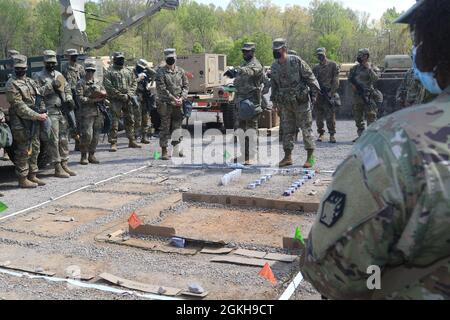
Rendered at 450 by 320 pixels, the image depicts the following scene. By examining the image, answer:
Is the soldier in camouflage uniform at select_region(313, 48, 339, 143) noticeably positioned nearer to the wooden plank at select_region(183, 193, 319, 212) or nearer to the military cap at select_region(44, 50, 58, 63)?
the wooden plank at select_region(183, 193, 319, 212)

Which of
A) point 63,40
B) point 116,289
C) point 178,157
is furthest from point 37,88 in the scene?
point 63,40

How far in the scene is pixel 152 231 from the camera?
4.99 m

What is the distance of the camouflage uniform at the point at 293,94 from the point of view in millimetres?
7688

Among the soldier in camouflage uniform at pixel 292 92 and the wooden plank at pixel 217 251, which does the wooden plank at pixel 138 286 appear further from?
the soldier in camouflage uniform at pixel 292 92

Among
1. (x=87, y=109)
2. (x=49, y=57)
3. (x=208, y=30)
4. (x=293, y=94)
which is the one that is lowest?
(x=87, y=109)

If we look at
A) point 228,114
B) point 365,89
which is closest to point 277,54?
point 365,89

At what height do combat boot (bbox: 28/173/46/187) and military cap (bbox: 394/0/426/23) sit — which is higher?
military cap (bbox: 394/0/426/23)

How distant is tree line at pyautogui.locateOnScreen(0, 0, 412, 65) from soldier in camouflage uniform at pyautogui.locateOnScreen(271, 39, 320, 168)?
28913 millimetres

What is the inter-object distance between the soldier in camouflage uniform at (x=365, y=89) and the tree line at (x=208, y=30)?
26.3 m

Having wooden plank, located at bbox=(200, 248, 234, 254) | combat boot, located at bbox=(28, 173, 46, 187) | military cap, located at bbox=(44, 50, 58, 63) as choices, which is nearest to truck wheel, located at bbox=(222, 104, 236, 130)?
military cap, located at bbox=(44, 50, 58, 63)

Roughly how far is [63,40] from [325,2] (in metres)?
59.2

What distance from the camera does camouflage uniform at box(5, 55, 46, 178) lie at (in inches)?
275

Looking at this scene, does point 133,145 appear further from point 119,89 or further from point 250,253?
point 250,253

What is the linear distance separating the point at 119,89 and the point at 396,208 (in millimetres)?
9088
